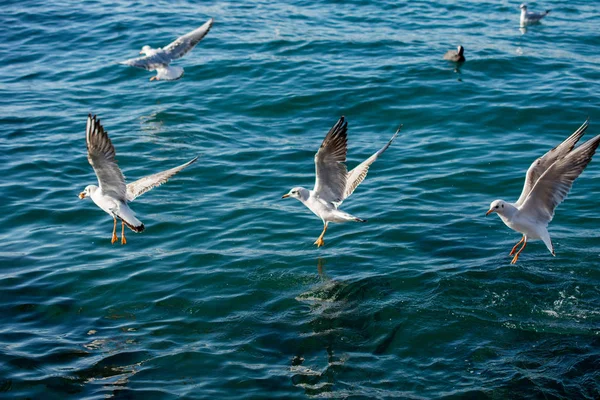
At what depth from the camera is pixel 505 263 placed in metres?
11.8

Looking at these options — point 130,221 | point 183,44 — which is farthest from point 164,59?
point 130,221

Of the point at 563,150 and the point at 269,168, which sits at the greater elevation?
the point at 563,150

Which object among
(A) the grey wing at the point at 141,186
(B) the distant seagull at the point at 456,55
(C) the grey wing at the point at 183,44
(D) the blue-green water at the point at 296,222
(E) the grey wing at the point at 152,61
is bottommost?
(D) the blue-green water at the point at 296,222

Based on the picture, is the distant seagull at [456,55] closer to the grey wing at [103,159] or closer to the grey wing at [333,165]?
the grey wing at [333,165]

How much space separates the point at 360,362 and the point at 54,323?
436cm

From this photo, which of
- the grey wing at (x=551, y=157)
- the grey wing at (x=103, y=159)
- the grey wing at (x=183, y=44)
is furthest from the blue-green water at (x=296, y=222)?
the grey wing at (x=551, y=157)

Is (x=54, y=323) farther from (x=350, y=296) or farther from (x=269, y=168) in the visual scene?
(x=269, y=168)

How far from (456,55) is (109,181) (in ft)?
37.9

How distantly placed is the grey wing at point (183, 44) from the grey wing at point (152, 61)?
18 centimetres

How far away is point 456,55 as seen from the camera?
798 inches

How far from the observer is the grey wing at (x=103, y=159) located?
10.6 meters

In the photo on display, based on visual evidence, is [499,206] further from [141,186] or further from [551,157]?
[141,186]

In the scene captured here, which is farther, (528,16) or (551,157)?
(528,16)

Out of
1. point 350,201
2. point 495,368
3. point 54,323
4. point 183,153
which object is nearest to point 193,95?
point 183,153
